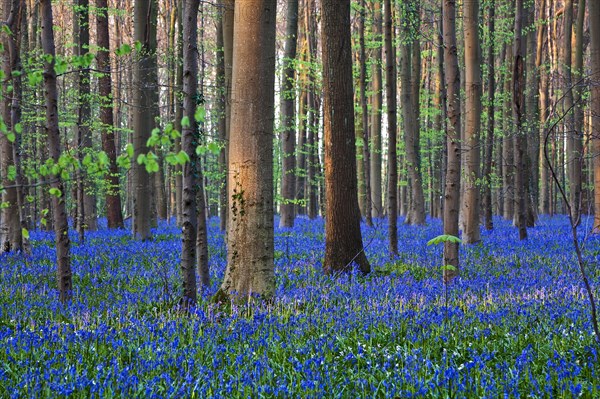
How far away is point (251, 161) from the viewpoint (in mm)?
7066

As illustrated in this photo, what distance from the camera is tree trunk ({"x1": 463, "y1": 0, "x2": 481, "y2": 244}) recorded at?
12867 millimetres

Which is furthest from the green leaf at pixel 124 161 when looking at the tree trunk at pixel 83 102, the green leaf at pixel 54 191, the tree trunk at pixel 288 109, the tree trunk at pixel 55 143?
the tree trunk at pixel 288 109

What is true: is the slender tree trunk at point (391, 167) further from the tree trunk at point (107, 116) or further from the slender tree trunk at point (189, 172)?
the tree trunk at point (107, 116)

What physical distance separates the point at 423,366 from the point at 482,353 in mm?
610

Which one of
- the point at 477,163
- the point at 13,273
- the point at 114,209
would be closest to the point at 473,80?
the point at 477,163

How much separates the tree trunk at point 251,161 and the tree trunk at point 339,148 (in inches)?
116

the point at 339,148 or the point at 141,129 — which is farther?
the point at 141,129

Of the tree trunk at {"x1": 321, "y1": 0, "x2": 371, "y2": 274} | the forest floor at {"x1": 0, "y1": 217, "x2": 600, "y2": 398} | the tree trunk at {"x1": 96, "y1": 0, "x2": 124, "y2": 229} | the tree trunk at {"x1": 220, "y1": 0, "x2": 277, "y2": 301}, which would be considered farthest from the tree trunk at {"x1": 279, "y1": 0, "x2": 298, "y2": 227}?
the tree trunk at {"x1": 220, "y1": 0, "x2": 277, "y2": 301}

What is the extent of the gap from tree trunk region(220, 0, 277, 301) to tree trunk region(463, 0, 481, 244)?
21.4 feet

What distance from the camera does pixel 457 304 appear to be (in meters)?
7.08

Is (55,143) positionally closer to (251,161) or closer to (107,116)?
(251,161)

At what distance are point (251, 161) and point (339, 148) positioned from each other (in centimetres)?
327

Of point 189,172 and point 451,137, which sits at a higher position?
point 451,137

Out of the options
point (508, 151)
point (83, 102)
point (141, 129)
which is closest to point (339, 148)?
point (141, 129)
